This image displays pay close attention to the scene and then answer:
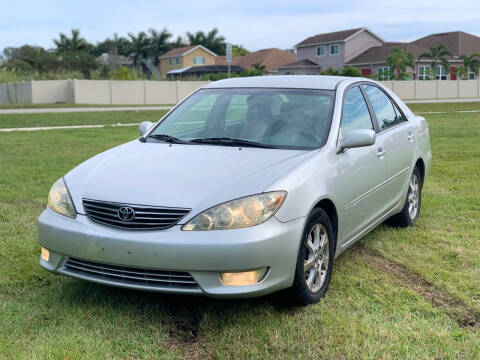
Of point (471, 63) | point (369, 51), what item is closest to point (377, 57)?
point (369, 51)

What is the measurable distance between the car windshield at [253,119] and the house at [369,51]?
5134 cm

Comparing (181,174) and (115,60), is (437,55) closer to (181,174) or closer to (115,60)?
(115,60)

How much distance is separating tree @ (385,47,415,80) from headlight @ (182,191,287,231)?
51630 millimetres

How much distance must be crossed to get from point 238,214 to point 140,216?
59cm

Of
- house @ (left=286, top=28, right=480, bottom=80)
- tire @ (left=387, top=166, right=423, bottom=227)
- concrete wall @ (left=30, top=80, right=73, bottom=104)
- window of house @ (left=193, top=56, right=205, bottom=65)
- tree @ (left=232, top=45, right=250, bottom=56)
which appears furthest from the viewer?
tree @ (left=232, top=45, right=250, bottom=56)

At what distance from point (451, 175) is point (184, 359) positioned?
6.74 meters

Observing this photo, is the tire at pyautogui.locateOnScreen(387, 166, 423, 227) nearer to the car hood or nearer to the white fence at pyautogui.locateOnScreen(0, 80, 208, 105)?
the car hood

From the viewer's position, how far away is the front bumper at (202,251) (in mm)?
3408

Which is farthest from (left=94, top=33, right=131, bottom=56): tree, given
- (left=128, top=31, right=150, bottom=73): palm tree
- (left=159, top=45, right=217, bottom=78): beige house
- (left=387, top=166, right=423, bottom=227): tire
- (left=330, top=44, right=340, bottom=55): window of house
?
(left=387, top=166, right=423, bottom=227): tire

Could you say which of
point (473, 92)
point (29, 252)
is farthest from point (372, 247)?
point (473, 92)

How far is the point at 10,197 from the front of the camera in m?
7.40

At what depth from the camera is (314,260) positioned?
399 centimetres

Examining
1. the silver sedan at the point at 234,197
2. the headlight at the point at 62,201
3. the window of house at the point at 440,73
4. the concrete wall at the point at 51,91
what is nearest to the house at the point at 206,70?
the window of house at the point at 440,73

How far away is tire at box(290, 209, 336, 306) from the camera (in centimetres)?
377
